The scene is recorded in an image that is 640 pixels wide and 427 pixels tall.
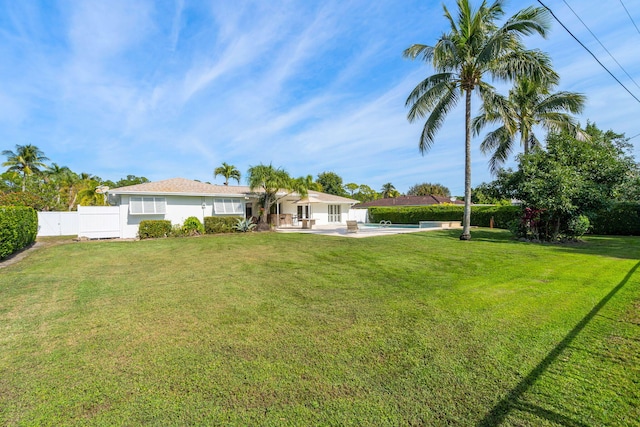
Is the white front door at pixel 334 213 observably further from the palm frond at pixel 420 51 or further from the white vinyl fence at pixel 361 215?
the palm frond at pixel 420 51

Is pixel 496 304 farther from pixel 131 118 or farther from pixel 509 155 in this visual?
pixel 131 118

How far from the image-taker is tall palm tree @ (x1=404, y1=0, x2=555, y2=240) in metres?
12.3

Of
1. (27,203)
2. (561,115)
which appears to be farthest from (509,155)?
(27,203)

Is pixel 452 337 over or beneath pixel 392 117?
beneath

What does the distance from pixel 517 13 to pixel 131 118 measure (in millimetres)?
22906

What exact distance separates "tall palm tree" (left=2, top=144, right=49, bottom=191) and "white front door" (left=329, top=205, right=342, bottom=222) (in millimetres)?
38100

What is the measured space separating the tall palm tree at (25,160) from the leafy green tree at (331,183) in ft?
135

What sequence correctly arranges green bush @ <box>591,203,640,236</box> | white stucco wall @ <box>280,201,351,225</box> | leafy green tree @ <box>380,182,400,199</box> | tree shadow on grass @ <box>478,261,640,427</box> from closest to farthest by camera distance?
tree shadow on grass @ <box>478,261,640,427</box>
green bush @ <box>591,203,640,236</box>
white stucco wall @ <box>280,201,351,225</box>
leafy green tree @ <box>380,182,400,199</box>

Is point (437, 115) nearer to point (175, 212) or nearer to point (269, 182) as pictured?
point (269, 182)

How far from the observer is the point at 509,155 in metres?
20.7

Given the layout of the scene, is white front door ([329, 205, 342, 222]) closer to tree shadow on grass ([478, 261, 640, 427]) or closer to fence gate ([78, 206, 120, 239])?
fence gate ([78, 206, 120, 239])

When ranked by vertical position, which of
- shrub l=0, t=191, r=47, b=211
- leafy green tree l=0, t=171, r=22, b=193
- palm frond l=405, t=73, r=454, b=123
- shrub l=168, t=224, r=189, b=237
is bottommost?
shrub l=168, t=224, r=189, b=237

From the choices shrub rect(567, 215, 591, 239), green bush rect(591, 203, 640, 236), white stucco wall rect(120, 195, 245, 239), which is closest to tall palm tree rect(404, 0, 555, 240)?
shrub rect(567, 215, 591, 239)

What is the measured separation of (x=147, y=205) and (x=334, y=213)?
1776 cm
